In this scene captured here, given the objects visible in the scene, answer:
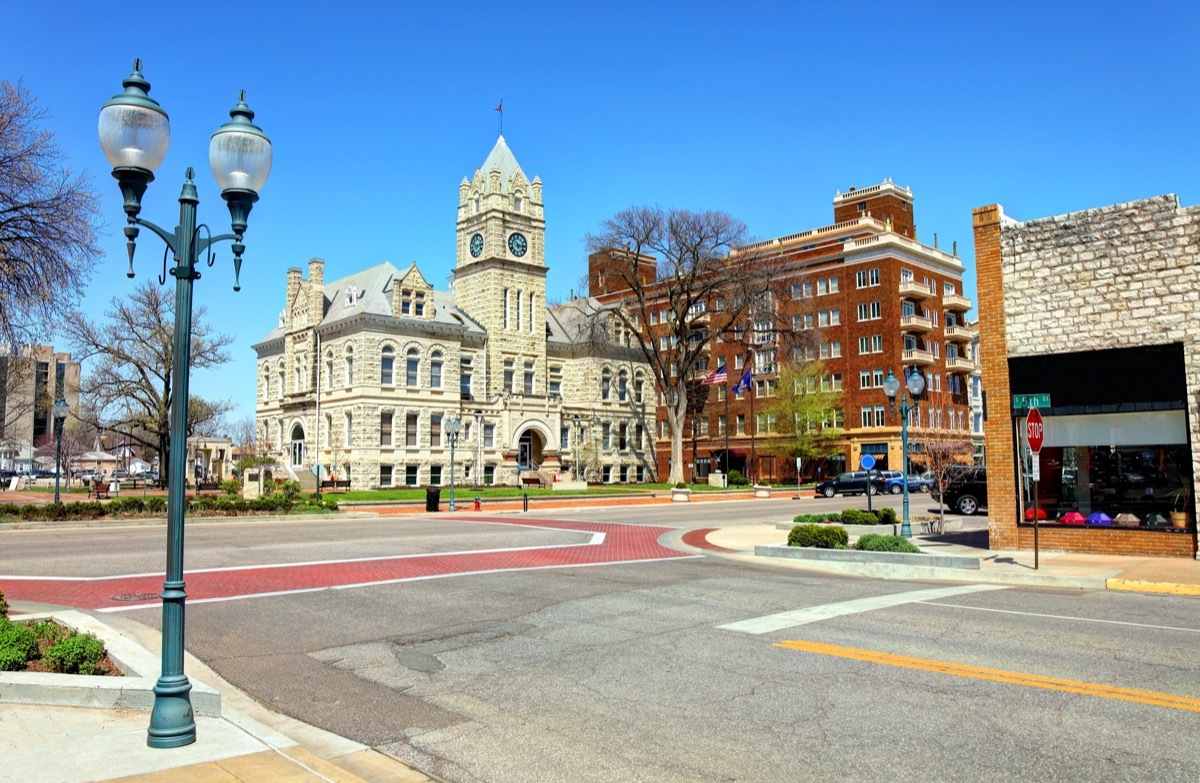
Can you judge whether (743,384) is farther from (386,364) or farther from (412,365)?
(386,364)

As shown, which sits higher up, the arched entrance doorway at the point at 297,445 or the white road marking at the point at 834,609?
the arched entrance doorway at the point at 297,445

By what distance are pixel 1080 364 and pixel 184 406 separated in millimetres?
16406

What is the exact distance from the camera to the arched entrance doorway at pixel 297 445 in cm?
6206

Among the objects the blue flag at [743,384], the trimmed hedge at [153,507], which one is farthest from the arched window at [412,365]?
the trimmed hedge at [153,507]

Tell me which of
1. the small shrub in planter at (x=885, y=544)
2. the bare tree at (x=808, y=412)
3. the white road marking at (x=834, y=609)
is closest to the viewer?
the white road marking at (x=834, y=609)

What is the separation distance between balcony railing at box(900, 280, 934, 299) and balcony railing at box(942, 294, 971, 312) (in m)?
4.58

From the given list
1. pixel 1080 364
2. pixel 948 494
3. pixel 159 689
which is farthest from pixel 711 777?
pixel 948 494

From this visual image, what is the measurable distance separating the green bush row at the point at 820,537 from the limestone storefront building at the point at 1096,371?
10.3ft

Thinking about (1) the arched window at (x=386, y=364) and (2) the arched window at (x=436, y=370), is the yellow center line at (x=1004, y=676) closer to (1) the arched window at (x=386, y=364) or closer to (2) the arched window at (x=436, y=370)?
(1) the arched window at (x=386, y=364)

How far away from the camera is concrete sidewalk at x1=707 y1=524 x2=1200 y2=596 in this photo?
528 inches

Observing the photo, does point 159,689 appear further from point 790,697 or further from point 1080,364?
point 1080,364

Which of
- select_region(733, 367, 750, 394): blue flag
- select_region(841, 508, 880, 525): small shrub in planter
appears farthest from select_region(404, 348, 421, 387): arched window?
select_region(841, 508, 880, 525): small shrub in planter

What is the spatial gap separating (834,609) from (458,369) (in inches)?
2019

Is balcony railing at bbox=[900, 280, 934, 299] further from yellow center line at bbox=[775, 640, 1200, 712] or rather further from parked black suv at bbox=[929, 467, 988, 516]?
yellow center line at bbox=[775, 640, 1200, 712]
